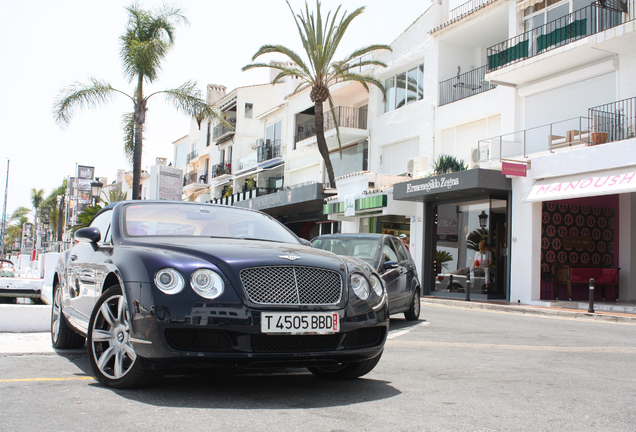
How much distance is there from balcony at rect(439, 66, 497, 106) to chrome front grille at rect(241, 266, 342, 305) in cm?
2269

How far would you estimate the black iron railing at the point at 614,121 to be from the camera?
18.1 metres

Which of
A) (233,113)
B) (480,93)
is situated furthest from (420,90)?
(233,113)

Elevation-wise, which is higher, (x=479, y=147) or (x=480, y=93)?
(x=480, y=93)

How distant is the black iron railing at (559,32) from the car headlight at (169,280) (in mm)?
18006

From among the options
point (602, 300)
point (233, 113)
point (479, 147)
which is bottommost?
point (602, 300)

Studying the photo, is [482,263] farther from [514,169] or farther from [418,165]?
[418,165]

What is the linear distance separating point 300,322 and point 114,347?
4.28ft

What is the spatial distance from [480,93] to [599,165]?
7756 mm

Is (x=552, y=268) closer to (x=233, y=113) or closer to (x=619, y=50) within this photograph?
(x=619, y=50)

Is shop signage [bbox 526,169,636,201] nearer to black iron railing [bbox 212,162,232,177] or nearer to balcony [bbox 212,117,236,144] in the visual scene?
black iron railing [bbox 212,162,232,177]

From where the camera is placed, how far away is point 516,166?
19.8 meters

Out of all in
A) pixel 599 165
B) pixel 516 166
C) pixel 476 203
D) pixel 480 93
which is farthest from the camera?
pixel 480 93

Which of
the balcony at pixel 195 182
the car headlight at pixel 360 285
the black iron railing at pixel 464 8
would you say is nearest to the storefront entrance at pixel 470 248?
the black iron railing at pixel 464 8

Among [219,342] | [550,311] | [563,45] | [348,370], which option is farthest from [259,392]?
[563,45]
